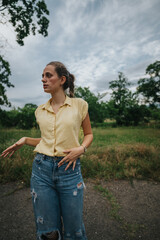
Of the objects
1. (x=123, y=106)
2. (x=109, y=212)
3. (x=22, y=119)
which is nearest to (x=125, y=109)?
(x=123, y=106)

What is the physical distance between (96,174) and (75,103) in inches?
124

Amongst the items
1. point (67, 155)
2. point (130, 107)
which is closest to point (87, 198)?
point (67, 155)

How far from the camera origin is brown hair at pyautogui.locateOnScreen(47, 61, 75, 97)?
154 centimetres

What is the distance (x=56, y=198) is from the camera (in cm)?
132

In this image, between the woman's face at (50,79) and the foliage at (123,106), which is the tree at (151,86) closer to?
the foliage at (123,106)

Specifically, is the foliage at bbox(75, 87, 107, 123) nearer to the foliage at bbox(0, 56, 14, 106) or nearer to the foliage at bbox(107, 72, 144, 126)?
the foliage at bbox(107, 72, 144, 126)

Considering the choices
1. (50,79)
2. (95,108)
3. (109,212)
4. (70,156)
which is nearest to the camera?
(70,156)

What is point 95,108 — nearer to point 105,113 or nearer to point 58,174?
point 105,113

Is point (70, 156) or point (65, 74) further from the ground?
point (65, 74)

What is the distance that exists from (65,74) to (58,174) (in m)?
1.18

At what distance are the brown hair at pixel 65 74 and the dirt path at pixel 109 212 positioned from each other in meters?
2.51

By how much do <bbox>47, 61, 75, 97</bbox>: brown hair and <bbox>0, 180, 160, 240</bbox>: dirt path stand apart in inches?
99.0

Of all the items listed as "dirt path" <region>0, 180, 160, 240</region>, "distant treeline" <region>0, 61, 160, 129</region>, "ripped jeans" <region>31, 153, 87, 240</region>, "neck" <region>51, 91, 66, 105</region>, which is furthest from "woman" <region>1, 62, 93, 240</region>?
Result: "distant treeline" <region>0, 61, 160, 129</region>

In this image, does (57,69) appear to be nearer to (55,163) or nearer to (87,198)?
(55,163)
